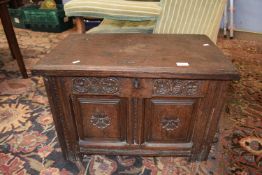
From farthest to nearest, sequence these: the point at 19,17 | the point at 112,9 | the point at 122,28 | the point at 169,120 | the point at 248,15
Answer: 1. the point at 19,17
2. the point at 248,15
3. the point at 122,28
4. the point at 112,9
5. the point at 169,120

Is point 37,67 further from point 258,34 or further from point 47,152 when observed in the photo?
point 258,34

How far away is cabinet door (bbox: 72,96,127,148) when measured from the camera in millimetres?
853

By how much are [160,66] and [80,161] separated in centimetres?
62

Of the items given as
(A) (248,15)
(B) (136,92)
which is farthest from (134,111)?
(A) (248,15)

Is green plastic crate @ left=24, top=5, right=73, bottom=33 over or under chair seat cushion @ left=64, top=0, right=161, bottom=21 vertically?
under

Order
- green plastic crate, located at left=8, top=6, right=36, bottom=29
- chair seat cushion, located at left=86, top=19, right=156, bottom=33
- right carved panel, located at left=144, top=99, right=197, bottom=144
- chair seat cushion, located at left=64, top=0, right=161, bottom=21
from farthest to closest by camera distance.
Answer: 1. green plastic crate, located at left=8, top=6, right=36, bottom=29
2. chair seat cushion, located at left=86, top=19, right=156, bottom=33
3. chair seat cushion, located at left=64, top=0, right=161, bottom=21
4. right carved panel, located at left=144, top=99, right=197, bottom=144

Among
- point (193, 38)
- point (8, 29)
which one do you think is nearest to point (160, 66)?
point (193, 38)

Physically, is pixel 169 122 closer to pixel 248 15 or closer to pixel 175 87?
pixel 175 87

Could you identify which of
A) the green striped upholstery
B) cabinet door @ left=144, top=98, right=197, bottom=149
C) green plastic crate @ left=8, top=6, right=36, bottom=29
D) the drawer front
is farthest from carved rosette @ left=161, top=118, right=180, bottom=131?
green plastic crate @ left=8, top=6, right=36, bottom=29

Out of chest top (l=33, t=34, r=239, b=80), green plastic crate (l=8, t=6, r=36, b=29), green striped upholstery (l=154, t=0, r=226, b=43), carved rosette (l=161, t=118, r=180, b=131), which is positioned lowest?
green plastic crate (l=8, t=6, r=36, b=29)

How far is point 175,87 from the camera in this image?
0.79 m

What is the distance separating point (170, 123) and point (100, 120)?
298 millimetres

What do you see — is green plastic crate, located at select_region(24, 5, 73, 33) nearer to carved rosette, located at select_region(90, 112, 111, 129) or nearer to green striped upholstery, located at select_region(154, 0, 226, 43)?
green striped upholstery, located at select_region(154, 0, 226, 43)

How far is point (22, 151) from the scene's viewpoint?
1093 millimetres
